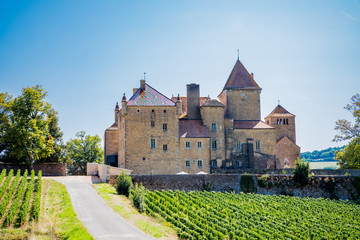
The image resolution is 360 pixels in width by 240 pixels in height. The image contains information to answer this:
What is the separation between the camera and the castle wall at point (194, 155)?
4475cm

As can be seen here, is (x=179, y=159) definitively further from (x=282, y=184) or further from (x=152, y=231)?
(x=152, y=231)

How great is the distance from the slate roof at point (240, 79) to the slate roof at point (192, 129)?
28.5ft

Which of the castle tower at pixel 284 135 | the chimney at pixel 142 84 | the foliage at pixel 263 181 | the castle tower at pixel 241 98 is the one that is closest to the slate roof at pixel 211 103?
the castle tower at pixel 241 98

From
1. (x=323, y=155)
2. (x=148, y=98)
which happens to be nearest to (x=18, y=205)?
(x=148, y=98)

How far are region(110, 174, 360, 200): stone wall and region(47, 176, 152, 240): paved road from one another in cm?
715

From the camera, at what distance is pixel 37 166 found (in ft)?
138

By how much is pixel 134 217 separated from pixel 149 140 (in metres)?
20.0

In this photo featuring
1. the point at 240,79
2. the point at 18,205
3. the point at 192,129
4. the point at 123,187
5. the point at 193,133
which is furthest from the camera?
the point at 240,79

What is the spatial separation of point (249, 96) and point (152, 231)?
35.4 metres

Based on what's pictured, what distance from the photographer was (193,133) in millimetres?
45938

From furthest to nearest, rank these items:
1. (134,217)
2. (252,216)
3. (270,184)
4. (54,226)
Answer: (270,184), (252,216), (134,217), (54,226)

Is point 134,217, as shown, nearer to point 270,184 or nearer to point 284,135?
point 270,184

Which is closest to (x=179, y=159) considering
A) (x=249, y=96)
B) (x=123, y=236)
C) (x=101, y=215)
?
(x=249, y=96)

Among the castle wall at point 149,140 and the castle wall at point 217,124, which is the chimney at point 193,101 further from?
the castle wall at point 149,140
